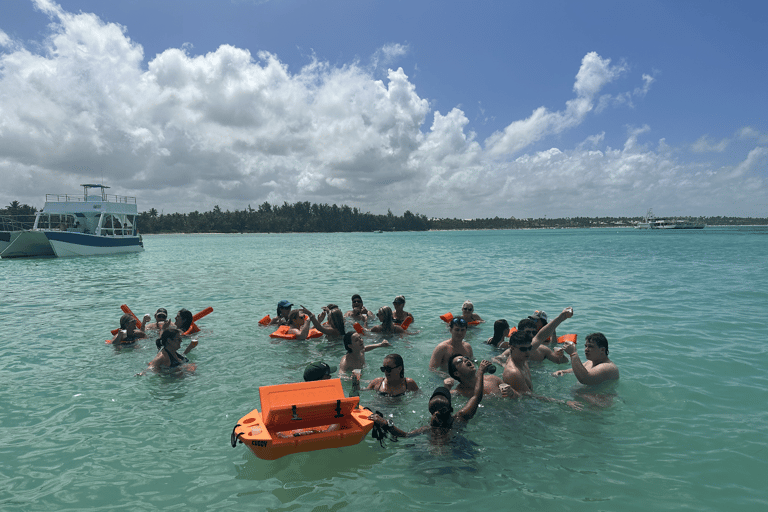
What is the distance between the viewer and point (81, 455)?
5211 millimetres

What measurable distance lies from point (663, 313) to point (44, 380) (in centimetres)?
1649

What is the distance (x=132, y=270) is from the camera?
2962 centimetres

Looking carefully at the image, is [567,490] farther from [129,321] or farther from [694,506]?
[129,321]

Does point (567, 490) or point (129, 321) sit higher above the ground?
point (129, 321)

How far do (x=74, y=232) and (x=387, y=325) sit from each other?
41525 mm

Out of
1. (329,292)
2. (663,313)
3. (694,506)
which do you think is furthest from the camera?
(329,292)

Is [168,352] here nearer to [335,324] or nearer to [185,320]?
[185,320]

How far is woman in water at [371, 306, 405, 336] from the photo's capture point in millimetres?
10758

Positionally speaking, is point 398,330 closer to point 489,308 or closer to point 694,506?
point 489,308

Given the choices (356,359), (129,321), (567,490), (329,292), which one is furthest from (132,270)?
(567,490)

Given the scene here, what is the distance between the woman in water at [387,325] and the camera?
35.3 feet

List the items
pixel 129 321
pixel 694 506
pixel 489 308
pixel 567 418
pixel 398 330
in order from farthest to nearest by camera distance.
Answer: pixel 489 308, pixel 398 330, pixel 129 321, pixel 567 418, pixel 694 506

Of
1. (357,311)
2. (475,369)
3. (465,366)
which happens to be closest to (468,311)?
(357,311)

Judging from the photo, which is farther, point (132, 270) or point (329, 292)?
point (132, 270)
